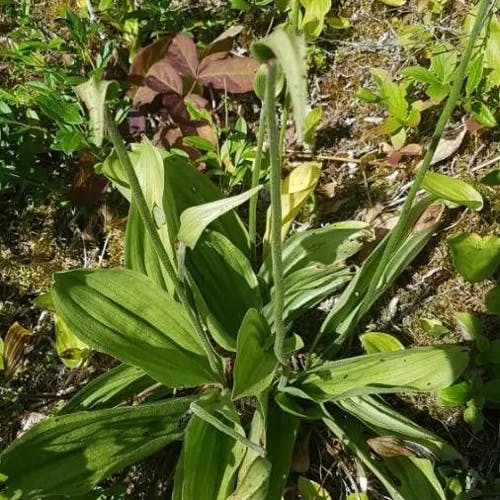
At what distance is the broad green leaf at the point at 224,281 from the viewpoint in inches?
87.7

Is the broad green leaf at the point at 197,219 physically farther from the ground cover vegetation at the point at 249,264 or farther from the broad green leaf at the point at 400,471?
the broad green leaf at the point at 400,471

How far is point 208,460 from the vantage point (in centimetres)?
199

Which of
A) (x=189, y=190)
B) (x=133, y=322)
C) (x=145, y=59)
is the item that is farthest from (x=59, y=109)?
(x=133, y=322)

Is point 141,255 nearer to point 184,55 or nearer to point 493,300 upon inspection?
point 184,55

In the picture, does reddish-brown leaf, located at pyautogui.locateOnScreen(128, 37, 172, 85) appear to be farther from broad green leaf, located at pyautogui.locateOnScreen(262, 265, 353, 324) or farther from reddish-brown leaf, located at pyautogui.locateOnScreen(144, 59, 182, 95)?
broad green leaf, located at pyautogui.locateOnScreen(262, 265, 353, 324)

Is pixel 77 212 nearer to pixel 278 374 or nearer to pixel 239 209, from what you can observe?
pixel 239 209

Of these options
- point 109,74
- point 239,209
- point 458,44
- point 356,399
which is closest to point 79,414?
point 356,399

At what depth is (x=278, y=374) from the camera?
7.09 feet

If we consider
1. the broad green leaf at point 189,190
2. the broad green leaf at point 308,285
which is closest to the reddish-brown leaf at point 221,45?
the broad green leaf at point 189,190

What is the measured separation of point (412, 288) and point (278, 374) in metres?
0.61

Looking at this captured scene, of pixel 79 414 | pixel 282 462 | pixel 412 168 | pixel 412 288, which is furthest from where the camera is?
pixel 412 168

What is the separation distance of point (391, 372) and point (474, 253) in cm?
54

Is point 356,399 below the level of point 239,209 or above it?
below

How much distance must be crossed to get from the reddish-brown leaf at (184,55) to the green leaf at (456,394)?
1.56 meters
